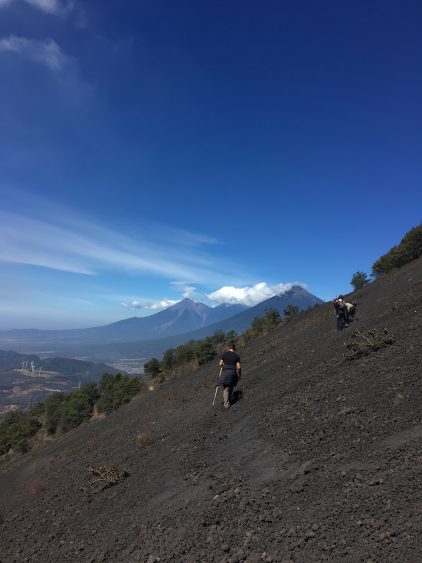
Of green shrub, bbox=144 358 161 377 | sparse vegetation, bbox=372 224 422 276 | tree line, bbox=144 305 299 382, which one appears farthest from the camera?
green shrub, bbox=144 358 161 377

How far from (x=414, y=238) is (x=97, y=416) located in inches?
1557

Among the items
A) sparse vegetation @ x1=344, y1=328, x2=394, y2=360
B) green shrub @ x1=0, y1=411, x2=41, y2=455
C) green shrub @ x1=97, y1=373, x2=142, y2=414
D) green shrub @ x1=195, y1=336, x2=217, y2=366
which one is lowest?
green shrub @ x1=0, y1=411, x2=41, y2=455

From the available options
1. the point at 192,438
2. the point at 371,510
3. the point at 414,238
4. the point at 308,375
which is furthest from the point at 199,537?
the point at 414,238

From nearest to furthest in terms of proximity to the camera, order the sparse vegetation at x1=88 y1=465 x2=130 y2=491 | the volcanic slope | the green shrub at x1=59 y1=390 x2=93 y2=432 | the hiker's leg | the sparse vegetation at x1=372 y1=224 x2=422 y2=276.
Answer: the volcanic slope, the sparse vegetation at x1=88 y1=465 x2=130 y2=491, the hiker's leg, the green shrub at x1=59 y1=390 x2=93 y2=432, the sparse vegetation at x1=372 y1=224 x2=422 y2=276

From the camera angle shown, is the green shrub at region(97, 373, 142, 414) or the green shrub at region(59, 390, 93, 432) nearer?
the green shrub at region(97, 373, 142, 414)

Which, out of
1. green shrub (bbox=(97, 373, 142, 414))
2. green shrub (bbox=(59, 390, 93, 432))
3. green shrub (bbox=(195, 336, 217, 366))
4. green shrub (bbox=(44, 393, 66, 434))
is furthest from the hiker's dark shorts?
green shrub (bbox=(44, 393, 66, 434))

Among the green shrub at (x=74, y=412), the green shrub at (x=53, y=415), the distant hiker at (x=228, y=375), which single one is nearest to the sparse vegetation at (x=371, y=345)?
the distant hiker at (x=228, y=375)

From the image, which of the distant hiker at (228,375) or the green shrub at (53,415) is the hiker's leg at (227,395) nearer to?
the distant hiker at (228,375)

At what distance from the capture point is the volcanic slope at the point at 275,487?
15.5ft

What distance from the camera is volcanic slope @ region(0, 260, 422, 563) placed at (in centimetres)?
473

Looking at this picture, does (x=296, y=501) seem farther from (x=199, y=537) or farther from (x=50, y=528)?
(x=50, y=528)

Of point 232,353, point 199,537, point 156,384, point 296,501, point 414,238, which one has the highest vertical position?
point 414,238

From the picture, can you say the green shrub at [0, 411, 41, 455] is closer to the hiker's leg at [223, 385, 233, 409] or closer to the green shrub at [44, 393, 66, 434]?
the green shrub at [44, 393, 66, 434]

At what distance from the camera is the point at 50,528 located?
28.3 feet
